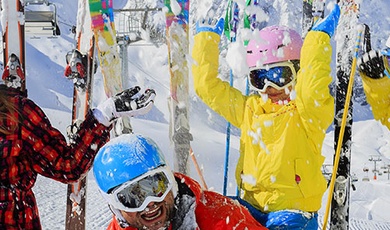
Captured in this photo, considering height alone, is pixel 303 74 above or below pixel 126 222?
above

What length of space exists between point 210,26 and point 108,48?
930 millimetres

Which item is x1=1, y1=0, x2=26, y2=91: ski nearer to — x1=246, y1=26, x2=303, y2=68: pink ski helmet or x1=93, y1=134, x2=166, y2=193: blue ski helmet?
x1=93, y1=134, x2=166, y2=193: blue ski helmet

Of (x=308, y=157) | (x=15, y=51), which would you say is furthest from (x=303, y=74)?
(x=15, y=51)

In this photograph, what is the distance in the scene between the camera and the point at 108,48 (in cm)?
363

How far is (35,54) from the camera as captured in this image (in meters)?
24.8

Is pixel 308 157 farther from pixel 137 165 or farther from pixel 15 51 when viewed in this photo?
pixel 15 51

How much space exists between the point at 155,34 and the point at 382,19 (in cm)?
2444

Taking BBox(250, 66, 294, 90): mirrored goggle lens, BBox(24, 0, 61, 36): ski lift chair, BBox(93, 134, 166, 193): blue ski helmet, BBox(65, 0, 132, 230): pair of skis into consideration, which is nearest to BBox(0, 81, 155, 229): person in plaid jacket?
BBox(93, 134, 166, 193): blue ski helmet

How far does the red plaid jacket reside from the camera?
2.20m

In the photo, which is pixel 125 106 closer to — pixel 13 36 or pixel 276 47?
pixel 276 47

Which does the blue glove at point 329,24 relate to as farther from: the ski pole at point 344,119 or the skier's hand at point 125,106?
the skier's hand at point 125,106

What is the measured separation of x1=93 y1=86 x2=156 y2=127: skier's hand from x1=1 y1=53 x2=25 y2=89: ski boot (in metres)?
0.63

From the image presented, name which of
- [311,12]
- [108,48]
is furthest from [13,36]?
[311,12]

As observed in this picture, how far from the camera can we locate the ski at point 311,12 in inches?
132
